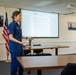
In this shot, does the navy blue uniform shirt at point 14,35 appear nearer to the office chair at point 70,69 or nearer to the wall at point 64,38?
the office chair at point 70,69

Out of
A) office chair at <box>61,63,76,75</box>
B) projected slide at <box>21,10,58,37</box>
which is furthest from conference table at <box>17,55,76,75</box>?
projected slide at <box>21,10,58,37</box>

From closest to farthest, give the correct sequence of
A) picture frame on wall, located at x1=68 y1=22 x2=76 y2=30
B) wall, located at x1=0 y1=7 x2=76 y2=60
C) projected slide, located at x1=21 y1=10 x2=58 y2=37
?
projected slide, located at x1=21 y1=10 x2=58 y2=37 → wall, located at x1=0 y1=7 x2=76 y2=60 → picture frame on wall, located at x1=68 y1=22 x2=76 y2=30

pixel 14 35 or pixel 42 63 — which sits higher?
pixel 14 35

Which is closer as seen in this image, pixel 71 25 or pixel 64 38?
pixel 64 38

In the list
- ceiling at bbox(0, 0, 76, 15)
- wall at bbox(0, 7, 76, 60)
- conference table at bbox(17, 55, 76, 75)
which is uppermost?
ceiling at bbox(0, 0, 76, 15)

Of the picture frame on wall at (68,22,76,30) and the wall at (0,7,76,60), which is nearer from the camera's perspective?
the wall at (0,7,76,60)

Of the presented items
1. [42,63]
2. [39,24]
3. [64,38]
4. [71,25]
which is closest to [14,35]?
[42,63]

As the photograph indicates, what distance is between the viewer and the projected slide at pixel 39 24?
716 cm

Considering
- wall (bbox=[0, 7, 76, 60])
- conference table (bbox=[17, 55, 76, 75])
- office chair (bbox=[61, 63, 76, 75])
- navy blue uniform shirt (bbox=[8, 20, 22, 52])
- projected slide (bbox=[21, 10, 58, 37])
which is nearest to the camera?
office chair (bbox=[61, 63, 76, 75])

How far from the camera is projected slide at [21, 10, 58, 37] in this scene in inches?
282

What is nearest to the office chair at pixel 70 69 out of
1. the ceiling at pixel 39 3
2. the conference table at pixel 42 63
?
the conference table at pixel 42 63

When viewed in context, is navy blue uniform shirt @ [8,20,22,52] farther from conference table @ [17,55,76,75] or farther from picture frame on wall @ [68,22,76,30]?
picture frame on wall @ [68,22,76,30]

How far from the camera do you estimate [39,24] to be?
752 cm

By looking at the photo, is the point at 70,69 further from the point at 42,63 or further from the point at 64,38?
the point at 64,38
